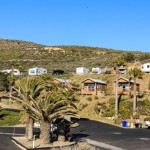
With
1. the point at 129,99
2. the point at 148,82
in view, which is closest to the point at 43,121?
the point at 129,99

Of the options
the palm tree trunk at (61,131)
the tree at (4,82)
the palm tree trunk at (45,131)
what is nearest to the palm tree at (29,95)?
the palm tree trunk at (45,131)

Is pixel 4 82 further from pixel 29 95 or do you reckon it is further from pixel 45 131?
pixel 45 131

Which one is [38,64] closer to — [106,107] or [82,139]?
[106,107]

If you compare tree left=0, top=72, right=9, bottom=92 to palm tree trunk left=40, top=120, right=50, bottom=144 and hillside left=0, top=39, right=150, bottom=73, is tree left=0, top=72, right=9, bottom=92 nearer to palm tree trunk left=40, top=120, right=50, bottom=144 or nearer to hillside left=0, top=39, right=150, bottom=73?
hillside left=0, top=39, right=150, bottom=73

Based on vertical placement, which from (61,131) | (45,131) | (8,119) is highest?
(45,131)

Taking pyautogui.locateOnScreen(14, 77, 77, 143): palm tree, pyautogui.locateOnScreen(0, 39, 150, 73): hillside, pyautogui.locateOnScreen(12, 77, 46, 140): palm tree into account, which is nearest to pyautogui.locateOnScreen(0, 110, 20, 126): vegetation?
pyautogui.locateOnScreen(12, 77, 46, 140): palm tree

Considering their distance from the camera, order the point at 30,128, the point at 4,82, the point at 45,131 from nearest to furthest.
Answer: the point at 45,131 → the point at 30,128 → the point at 4,82

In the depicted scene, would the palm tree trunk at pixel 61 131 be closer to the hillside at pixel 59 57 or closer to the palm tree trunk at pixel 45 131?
the palm tree trunk at pixel 45 131

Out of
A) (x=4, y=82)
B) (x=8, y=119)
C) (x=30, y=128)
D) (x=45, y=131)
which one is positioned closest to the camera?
(x=45, y=131)

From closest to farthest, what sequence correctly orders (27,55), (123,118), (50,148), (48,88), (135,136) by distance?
(50,148), (48,88), (135,136), (123,118), (27,55)

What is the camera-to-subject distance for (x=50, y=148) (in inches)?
1064

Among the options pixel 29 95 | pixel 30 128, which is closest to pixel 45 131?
pixel 30 128

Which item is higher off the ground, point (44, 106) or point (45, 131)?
point (44, 106)

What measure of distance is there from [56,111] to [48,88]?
4162 millimetres
